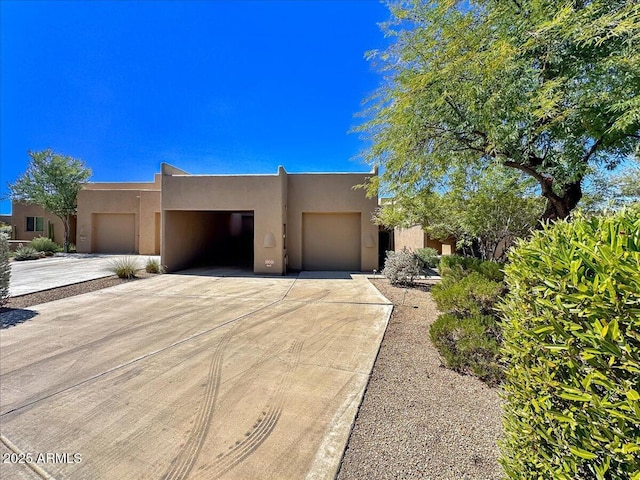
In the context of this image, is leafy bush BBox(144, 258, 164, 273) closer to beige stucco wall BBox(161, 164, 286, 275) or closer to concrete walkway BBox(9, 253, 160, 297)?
beige stucco wall BBox(161, 164, 286, 275)

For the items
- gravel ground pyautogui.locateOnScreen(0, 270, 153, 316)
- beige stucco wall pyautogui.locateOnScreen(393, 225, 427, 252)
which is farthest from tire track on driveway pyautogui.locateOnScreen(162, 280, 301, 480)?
beige stucco wall pyautogui.locateOnScreen(393, 225, 427, 252)

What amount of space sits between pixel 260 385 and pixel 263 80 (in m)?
11.9

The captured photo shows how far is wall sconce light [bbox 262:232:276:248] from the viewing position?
12141 millimetres

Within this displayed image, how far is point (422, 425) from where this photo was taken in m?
2.75

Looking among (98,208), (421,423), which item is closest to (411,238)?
(421,423)

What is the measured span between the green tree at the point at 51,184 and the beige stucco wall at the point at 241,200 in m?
14.1

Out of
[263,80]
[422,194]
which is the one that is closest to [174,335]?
[422,194]

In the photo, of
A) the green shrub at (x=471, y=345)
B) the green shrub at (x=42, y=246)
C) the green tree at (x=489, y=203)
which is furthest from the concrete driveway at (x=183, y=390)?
the green shrub at (x=42, y=246)

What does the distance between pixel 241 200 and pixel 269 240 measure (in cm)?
218

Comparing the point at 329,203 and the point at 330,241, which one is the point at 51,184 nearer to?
the point at 329,203

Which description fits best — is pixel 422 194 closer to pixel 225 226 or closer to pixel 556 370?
pixel 556 370

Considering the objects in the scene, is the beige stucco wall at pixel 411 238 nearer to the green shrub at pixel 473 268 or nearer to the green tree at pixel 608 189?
the green tree at pixel 608 189

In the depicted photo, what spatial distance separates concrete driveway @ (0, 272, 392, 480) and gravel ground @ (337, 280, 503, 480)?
0.63 feet

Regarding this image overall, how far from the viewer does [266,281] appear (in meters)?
10.8
